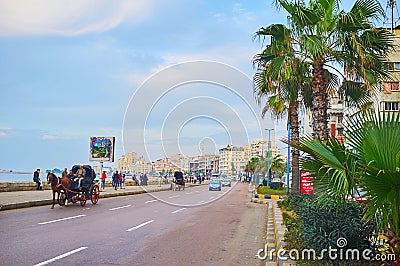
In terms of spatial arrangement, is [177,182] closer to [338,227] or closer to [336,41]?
[336,41]

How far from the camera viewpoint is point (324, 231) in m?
7.01

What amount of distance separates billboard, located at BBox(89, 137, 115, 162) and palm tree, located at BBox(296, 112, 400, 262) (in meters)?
33.8

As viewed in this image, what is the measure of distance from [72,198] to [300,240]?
649 inches

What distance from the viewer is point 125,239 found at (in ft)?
39.8

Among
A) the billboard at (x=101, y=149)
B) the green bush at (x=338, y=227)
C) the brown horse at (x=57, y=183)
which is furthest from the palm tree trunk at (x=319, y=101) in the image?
the billboard at (x=101, y=149)

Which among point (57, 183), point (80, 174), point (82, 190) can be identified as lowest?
point (82, 190)

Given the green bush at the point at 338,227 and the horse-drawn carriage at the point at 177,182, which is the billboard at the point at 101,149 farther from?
the green bush at the point at 338,227

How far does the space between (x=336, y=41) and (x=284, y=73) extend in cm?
188

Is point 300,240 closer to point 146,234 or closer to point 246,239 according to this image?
point 246,239

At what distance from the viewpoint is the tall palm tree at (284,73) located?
15.0 metres

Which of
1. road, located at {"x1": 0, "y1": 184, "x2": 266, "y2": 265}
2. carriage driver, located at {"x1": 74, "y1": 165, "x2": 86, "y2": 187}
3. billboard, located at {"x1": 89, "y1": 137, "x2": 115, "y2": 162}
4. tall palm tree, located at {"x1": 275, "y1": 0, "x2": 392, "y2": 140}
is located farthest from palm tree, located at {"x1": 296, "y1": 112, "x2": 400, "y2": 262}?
billboard, located at {"x1": 89, "y1": 137, "x2": 115, "y2": 162}

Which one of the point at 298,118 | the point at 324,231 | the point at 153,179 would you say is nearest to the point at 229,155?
the point at 153,179

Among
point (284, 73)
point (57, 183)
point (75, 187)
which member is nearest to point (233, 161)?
point (75, 187)

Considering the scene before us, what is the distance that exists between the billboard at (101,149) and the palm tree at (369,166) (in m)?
33.8
